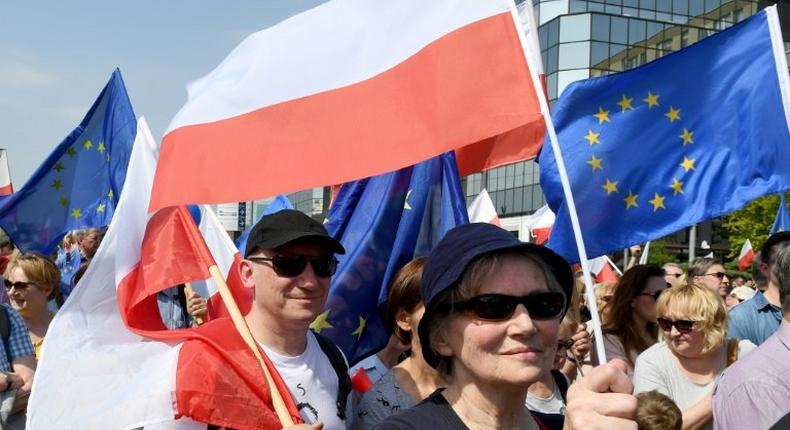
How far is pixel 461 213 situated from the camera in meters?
4.79

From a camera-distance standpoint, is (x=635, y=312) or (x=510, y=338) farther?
(x=635, y=312)

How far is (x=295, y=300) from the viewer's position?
3.40m

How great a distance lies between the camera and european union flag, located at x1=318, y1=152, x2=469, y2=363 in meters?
4.64

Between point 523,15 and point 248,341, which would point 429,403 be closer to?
point 248,341

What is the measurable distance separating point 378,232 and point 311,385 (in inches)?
61.2

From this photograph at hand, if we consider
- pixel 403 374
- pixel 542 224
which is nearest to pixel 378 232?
pixel 403 374

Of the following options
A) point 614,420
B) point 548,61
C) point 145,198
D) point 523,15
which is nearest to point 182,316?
point 145,198

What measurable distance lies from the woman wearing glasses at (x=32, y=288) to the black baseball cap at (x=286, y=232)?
103 inches

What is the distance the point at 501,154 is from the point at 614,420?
A: 3431 millimetres

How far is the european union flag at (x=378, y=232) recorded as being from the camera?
464cm

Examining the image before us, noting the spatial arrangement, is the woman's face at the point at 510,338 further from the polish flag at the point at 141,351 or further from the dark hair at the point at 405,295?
the dark hair at the point at 405,295

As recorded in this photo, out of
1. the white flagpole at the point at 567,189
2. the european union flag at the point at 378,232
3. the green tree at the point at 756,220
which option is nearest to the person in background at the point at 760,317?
the european union flag at the point at 378,232

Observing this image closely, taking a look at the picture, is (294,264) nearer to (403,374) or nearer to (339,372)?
(339,372)

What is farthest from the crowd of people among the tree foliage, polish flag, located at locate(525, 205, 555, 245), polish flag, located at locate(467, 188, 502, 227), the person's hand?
the tree foliage
